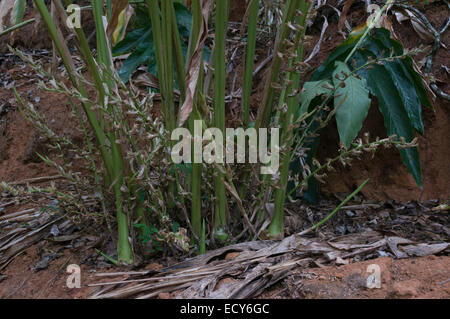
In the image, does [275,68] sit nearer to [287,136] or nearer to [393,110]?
[287,136]

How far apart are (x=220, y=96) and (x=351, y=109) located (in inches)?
13.9

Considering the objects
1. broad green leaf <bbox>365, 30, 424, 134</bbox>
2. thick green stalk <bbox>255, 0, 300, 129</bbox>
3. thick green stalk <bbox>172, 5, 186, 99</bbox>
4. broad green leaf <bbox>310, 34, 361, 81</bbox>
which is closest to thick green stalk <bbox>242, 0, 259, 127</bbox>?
thick green stalk <bbox>255, 0, 300, 129</bbox>

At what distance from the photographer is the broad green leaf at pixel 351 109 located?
3.56 feet

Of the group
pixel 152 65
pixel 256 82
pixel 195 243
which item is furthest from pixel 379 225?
pixel 152 65

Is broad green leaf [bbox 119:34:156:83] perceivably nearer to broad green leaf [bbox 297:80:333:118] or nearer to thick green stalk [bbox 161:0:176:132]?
thick green stalk [bbox 161:0:176:132]

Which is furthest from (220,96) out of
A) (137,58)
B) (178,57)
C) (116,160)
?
(137,58)

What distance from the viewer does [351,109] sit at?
3.63 ft

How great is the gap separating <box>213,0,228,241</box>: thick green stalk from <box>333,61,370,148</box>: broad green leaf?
292 mm

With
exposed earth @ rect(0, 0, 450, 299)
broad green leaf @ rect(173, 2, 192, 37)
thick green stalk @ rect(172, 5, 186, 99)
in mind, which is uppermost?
broad green leaf @ rect(173, 2, 192, 37)

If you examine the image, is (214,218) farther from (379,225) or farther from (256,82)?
(256,82)

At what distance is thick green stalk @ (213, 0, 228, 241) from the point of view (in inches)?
37.0

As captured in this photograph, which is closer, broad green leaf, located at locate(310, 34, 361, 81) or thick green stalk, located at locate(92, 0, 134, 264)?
thick green stalk, located at locate(92, 0, 134, 264)

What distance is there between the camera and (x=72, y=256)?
45.3 inches
